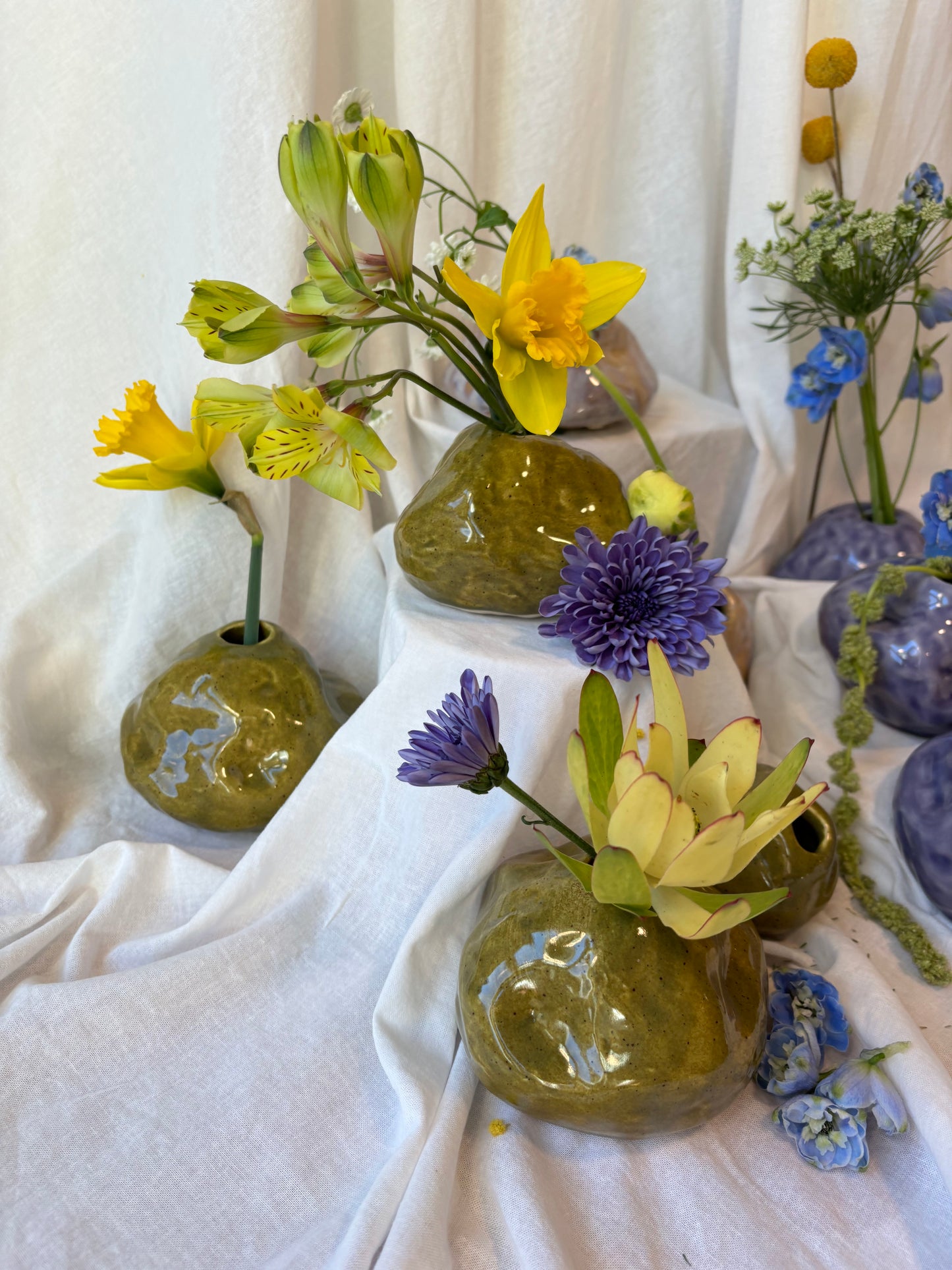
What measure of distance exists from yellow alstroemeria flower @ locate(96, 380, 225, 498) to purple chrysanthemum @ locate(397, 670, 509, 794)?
0.37 metres

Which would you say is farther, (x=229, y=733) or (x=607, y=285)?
(x=229, y=733)

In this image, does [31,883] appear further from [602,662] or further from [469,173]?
[469,173]

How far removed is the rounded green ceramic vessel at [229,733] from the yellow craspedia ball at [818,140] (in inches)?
27.1

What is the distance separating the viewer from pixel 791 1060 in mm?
624

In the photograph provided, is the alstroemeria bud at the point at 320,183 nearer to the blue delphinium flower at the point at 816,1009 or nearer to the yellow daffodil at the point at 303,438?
the yellow daffodil at the point at 303,438

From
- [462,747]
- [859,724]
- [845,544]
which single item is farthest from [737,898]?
[845,544]

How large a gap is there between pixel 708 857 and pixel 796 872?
232 millimetres

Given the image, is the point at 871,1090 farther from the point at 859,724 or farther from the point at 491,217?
the point at 491,217

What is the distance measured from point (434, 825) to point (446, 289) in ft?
1.15

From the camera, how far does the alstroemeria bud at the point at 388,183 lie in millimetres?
547

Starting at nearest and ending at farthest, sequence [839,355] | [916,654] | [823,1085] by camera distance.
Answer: [823,1085] < [916,654] < [839,355]

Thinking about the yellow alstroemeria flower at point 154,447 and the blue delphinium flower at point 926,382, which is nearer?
the yellow alstroemeria flower at point 154,447

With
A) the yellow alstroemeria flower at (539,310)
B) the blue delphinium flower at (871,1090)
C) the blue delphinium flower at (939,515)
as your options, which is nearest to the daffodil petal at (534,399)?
the yellow alstroemeria flower at (539,310)

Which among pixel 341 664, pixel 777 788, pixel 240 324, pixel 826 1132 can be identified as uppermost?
pixel 240 324
